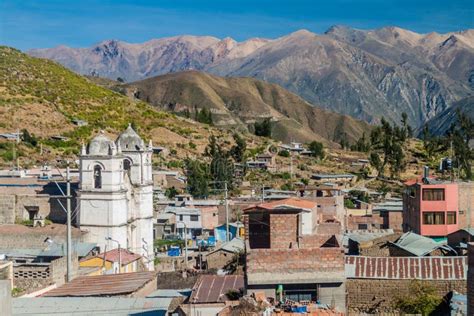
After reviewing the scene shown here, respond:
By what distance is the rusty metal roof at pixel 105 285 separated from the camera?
16.5m

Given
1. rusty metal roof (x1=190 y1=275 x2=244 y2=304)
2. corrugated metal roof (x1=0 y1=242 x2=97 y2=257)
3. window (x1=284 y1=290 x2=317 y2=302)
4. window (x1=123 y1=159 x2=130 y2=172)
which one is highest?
window (x1=123 y1=159 x2=130 y2=172)

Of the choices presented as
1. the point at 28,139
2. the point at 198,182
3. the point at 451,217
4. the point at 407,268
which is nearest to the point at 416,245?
the point at 407,268

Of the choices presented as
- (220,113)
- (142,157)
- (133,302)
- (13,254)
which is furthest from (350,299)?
(220,113)

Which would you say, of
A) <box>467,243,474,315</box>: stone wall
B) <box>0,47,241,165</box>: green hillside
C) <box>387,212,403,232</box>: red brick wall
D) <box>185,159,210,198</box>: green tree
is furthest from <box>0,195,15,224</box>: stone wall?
<box>467,243,474,315</box>: stone wall

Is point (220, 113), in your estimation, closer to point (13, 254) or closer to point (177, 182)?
point (177, 182)

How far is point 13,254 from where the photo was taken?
28.9m

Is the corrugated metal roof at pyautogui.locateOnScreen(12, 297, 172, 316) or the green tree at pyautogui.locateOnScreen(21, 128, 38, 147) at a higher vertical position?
the green tree at pyautogui.locateOnScreen(21, 128, 38, 147)

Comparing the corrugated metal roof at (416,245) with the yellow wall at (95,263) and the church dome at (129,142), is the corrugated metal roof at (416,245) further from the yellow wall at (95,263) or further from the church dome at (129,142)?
the church dome at (129,142)

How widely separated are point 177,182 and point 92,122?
802 inches

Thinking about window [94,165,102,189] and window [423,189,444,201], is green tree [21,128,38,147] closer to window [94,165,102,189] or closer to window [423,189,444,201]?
window [94,165,102,189]

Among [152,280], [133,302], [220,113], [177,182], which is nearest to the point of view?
[133,302]

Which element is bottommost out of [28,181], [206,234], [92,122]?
[206,234]

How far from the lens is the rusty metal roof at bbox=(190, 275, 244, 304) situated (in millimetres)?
13023

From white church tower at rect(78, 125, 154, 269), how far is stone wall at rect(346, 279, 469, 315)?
1969cm
